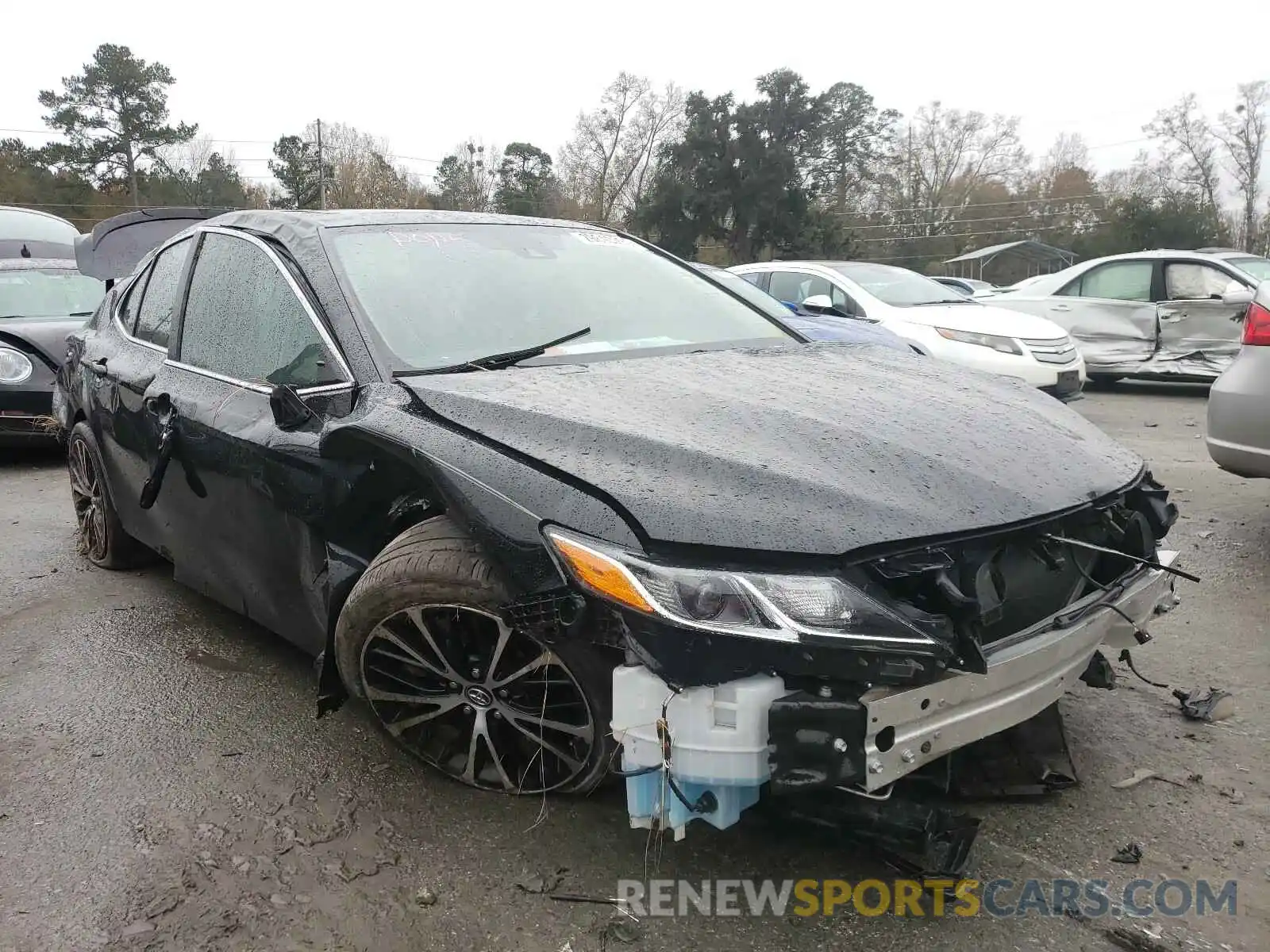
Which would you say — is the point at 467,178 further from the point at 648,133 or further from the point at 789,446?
the point at 789,446

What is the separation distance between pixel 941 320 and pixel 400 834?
7.75 meters

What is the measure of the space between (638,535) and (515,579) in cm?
34

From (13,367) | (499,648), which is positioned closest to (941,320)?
(13,367)

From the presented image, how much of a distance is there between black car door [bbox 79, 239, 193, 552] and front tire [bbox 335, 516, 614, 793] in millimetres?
1539

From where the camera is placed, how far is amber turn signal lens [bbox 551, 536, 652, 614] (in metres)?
1.94

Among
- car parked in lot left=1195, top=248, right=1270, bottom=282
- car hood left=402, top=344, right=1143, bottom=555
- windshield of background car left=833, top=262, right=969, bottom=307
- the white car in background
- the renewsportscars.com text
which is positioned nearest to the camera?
car hood left=402, top=344, right=1143, bottom=555

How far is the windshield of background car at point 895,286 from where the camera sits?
9.63 m

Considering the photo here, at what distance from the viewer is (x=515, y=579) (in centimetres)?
216

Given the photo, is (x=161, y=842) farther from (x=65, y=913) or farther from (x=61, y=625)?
(x=61, y=625)

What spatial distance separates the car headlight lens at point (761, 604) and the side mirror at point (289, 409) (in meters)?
1.18

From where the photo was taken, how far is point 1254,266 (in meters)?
10.7

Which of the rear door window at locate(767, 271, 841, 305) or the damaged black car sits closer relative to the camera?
the damaged black car

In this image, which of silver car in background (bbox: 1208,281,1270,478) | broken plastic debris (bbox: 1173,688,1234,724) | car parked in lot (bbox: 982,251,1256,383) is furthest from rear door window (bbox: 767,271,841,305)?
broken plastic debris (bbox: 1173,688,1234,724)

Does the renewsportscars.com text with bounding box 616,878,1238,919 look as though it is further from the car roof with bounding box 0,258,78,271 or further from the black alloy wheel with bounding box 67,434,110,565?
the car roof with bounding box 0,258,78,271
